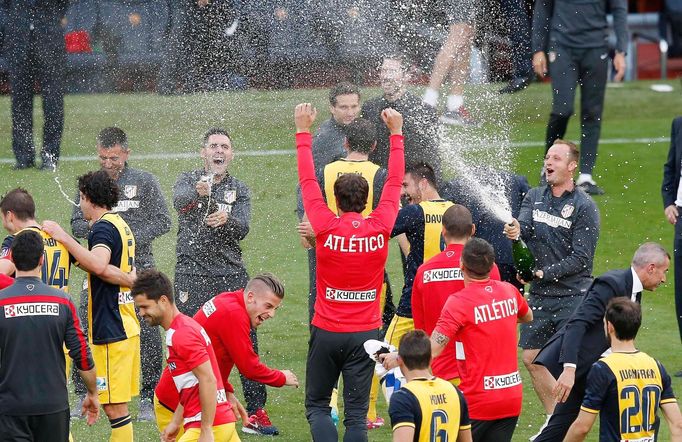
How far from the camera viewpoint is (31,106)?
53.0 ft

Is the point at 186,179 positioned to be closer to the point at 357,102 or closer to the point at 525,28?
the point at 357,102

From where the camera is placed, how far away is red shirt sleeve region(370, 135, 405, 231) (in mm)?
7863

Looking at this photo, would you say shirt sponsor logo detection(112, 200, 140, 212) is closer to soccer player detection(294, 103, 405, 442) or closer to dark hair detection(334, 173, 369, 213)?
soccer player detection(294, 103, 405, 442)

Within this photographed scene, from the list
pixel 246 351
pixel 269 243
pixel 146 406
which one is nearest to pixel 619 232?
Answer: pixel 269 243

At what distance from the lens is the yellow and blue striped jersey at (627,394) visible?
673 centimetres

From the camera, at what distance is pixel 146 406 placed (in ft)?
30.6

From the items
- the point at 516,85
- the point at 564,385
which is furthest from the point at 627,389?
the point at 516,85

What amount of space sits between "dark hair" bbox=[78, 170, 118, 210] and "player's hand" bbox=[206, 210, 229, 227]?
1.27 meters

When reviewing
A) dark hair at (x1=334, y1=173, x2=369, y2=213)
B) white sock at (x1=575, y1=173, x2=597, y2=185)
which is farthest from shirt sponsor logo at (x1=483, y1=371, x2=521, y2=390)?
white sock at (x1=575, y1=173, x2=597, y2=185)

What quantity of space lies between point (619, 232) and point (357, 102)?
5.66 meters

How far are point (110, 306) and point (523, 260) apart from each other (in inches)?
110

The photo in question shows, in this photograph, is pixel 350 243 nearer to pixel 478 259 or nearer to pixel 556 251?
pixel 478 259

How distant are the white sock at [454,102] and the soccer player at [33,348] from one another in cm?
913

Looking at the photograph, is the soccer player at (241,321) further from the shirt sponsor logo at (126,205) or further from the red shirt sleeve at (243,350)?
the shirt sponsor logo at (126,205)
